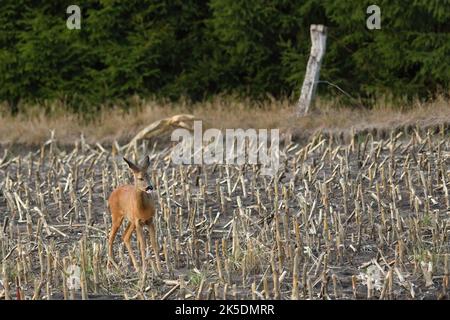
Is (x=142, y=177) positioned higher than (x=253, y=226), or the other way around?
(x=142, y=177)

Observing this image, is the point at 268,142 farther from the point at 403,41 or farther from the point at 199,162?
the point at 403,41

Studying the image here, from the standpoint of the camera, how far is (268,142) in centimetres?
1669

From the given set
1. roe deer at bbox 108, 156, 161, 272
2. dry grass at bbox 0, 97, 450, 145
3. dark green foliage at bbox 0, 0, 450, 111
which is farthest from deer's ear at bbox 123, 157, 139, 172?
dark green foliage at bbox 0, 0, 450, 111

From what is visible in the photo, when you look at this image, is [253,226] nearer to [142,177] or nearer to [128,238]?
[128,238]

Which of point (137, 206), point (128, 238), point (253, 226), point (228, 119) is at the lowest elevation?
point (228, 119)

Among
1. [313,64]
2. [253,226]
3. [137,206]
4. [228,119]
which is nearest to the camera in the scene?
[137,206]

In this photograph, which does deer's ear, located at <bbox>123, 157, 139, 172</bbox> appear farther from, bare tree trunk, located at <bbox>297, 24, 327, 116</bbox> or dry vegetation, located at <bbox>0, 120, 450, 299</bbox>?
bare tree trunk, located at <bbox>297, 24, 327, 116</bbox>

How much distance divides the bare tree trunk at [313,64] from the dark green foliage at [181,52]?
76cm

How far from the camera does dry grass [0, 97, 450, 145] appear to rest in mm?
17141

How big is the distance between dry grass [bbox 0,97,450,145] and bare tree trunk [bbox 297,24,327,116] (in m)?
0.19

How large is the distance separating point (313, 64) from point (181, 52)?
2.70 m

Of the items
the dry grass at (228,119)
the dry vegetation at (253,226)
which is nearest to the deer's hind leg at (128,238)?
the dry vegetation at (253,226)

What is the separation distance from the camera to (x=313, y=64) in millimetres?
18859

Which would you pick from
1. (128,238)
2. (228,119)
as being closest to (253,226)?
(128,238)
